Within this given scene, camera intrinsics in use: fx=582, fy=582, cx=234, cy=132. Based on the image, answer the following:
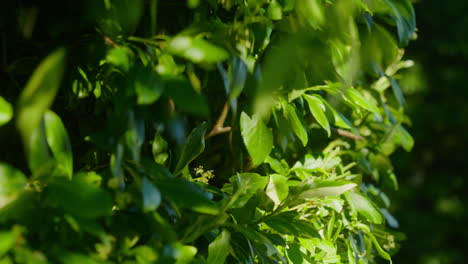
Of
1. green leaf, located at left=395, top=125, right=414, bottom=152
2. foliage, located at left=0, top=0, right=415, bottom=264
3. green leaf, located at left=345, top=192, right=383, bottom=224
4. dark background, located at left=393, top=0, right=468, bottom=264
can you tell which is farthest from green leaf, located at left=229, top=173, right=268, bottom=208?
dark background, located at left=393, top=0, right=468, bottom=264

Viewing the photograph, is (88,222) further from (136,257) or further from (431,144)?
(431,144)

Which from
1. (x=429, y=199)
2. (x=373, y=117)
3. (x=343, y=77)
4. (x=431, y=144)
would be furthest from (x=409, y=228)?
(x=343, y=77)

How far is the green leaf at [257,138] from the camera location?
121 centimetres

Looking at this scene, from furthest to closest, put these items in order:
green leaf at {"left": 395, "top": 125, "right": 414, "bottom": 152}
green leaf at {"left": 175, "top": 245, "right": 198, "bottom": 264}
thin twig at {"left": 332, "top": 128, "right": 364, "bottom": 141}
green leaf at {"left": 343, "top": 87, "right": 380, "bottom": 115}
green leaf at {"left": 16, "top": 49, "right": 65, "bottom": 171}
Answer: green leaf at {"left": 395, "top": 125, "right": 414, "bottom": 152} < thin twig at {"left": 332, "top": 128, "right": 364, "bottom": 141} < green leaf at {"left": 343, "top": 87, "right": 380, "bottom": 115} < green leaf at {"left": 175, "top": 245, "right": 198, "bottom": 264} < green leaf at {"left": 16, "top": 49, "right": 65, "bottom": 171}

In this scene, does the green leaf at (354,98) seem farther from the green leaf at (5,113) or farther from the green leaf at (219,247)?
the green leaf at (5,113)

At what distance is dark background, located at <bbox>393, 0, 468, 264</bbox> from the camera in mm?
5734

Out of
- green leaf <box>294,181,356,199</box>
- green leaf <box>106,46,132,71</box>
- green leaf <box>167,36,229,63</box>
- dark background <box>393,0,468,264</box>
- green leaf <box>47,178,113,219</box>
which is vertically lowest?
dark background <box>393,0,468,264</box>

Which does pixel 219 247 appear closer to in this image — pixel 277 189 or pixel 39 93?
pixel 277 189

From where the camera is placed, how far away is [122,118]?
0.79 meters

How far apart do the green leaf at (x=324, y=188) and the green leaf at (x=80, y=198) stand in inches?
19.2

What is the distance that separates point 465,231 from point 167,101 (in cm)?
556

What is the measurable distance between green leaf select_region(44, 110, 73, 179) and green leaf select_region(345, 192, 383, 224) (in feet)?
2.20

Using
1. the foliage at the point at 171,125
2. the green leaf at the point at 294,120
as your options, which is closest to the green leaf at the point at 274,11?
the foliage at the point at 171,125

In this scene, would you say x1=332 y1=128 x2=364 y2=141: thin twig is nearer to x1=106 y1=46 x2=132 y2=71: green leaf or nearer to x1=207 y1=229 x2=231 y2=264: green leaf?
x1=207 y1=229 x2=231 y2=264: green leaf
